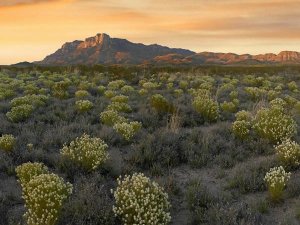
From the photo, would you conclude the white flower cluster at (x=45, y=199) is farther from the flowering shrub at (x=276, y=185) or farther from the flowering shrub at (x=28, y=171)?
the flowering shrub at (x=276, y=185)

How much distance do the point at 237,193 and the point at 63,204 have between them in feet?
10.5

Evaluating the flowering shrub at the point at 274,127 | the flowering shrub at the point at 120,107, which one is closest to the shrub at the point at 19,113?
the flowering shrub at the point at 120,107

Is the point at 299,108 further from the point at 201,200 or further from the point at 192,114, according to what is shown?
the point at 201,200

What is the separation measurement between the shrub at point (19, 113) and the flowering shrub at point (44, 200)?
6571mm

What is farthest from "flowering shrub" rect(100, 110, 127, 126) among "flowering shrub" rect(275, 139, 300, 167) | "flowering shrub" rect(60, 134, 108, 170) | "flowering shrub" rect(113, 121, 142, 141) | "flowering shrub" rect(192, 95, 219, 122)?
"flowering shrub" rect(275, 139, 300, 167)

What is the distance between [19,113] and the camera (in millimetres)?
12156

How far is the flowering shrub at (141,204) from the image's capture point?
550cm

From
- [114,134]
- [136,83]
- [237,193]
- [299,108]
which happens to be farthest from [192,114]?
[136,83]

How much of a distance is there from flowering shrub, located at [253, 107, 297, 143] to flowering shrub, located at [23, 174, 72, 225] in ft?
19.8

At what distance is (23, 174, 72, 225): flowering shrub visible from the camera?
18.0 feet

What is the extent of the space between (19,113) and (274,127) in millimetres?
7574

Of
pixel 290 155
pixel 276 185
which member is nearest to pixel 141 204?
pixel 276 185

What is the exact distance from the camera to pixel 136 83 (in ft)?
86.1

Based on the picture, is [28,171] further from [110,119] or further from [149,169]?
[110,119]
